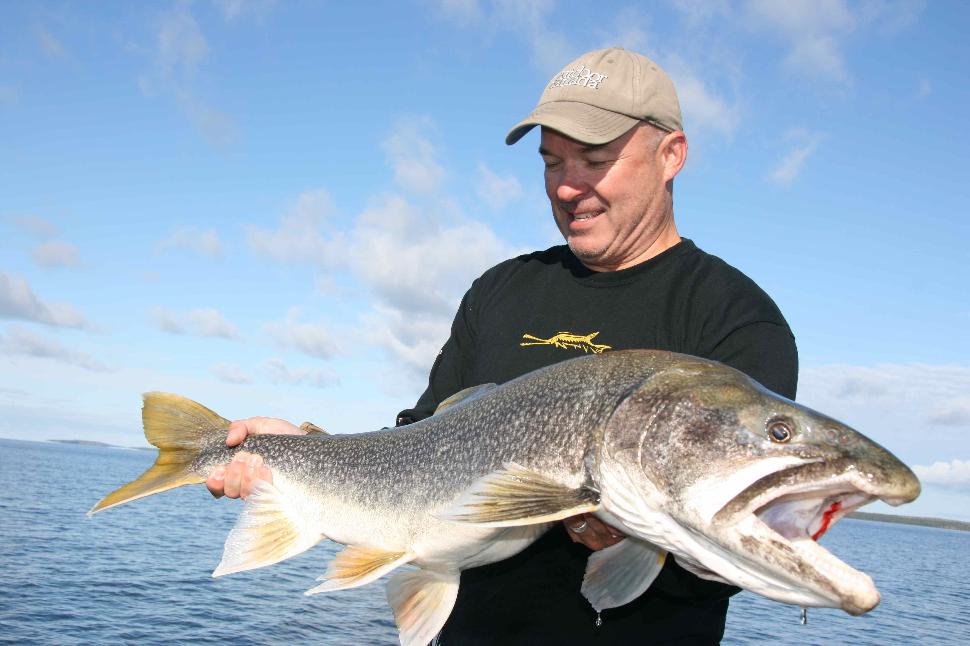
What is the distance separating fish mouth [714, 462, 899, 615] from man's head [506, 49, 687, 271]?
1818 millimetres

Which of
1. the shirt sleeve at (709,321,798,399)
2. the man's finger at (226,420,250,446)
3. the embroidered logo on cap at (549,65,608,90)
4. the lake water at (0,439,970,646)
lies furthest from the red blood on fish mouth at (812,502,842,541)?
the lake water at (0,439,970,646)

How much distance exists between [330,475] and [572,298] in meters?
1.77

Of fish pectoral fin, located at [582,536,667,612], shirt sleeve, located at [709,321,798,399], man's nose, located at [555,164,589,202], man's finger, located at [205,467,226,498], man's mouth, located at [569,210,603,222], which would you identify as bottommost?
fish pectoral fin, located at [582,536,667,612]

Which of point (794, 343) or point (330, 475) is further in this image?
point (330, 475)

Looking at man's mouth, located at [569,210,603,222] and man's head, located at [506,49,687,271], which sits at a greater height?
man's head, located at [506,49,687,271]

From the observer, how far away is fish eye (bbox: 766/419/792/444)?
2.87m

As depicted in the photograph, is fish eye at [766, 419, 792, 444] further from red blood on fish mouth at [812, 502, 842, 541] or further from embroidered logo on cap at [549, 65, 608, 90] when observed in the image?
embroidered logo on cap at [549, 65, 608, 90]

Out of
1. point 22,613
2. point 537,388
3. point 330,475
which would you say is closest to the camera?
point 537,388

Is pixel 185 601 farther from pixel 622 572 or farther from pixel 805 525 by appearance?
pixel 805 525

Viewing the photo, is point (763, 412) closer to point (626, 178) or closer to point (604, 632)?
point (604, 632)

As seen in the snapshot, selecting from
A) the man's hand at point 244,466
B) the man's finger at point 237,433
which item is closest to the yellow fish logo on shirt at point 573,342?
the man's hand at point 244,466

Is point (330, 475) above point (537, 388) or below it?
below

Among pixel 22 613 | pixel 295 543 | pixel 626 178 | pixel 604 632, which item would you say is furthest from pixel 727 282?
pixel 22 613

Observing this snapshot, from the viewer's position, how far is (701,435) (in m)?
3.00
